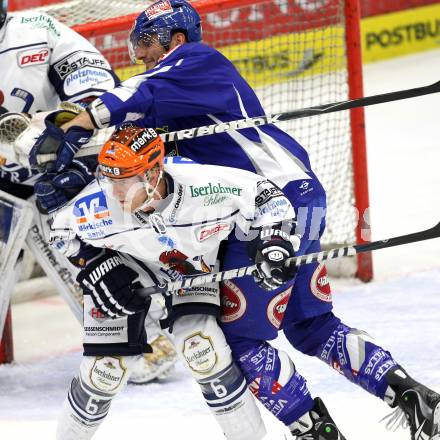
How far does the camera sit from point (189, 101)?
344 centimetres

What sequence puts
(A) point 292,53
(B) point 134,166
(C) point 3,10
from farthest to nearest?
(A) point 292,53, (C) point 3,10, (B) point 134,166

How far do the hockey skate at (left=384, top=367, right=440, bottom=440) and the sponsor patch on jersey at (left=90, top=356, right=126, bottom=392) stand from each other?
773 mm

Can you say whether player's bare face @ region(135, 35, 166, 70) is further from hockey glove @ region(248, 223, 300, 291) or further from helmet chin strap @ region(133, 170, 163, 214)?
hockey glove @ region(248, 223, 300, 291)

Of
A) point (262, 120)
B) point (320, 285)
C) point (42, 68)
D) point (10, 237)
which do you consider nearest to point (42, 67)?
point (42, 68)

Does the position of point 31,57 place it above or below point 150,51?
below

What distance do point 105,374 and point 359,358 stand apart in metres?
0.73

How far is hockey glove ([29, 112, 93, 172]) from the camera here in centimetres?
350

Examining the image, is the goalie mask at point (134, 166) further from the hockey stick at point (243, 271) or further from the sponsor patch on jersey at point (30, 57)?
the sponsor patch on jersey at point (30, 57)

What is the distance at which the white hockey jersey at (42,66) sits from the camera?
170 inches

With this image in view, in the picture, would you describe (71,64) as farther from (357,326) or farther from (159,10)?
(357,326)

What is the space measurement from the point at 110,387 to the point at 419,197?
3466 mm

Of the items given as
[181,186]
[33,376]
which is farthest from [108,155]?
[33,376]

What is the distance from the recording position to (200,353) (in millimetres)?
3385

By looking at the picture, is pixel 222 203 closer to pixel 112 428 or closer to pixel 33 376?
pixel 112 428
